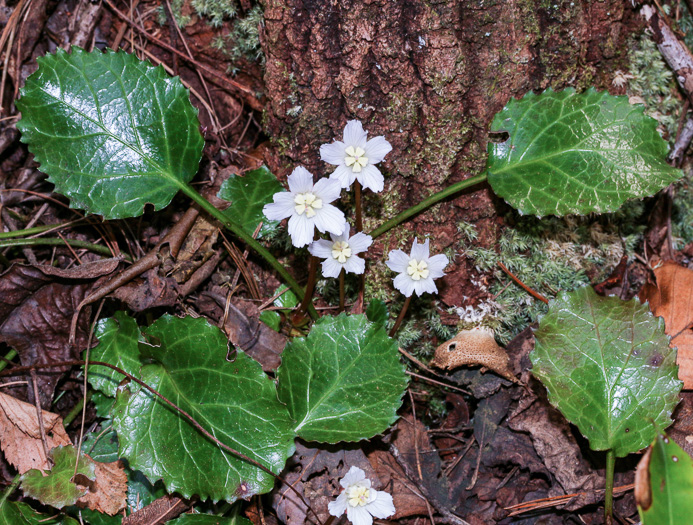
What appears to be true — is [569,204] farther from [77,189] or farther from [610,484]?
[77,189]

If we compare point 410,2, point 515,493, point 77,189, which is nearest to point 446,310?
point 515,493

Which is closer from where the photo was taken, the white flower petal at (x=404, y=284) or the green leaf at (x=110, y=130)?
the white flower petal at (x=404, y=284)

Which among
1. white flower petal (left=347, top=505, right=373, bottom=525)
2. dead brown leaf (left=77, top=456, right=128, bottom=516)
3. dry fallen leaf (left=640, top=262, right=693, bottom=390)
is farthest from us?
dry fallen leaf (left=640, top=262, right=693, bottom=390)

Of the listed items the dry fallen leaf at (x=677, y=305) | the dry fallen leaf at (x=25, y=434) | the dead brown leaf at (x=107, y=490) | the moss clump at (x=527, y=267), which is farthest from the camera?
the moss clump at (x=527, y=267)

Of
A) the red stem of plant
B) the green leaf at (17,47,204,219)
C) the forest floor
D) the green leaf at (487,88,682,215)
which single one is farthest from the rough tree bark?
the red stem of plant

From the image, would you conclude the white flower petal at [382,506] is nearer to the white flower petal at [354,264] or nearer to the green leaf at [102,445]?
the white flower petal at [354,264]

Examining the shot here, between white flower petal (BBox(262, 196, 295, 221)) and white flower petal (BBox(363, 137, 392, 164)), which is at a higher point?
white flower petal (BBox(363, 137, 392, 164))

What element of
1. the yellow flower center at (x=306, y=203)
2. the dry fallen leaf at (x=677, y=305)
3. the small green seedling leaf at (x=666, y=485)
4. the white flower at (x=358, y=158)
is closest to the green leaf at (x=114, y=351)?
the yellow flower center at (x=306, y=203)

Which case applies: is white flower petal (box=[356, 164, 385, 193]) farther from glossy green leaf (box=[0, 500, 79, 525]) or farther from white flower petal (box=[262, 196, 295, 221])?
glossy green leaf (box=[0, 500, 79, 525])

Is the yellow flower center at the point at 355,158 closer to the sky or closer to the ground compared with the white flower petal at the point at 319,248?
closer to the sky
